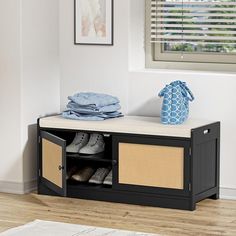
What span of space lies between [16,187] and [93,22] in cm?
130

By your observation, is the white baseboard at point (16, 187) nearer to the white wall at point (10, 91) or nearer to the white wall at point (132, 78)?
the white wall at point (10, 91)

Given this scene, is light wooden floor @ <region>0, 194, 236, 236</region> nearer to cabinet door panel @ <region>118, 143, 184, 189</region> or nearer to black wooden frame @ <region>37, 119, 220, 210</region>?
black wooden frame @ <region>37, 119, 220, 210</region>

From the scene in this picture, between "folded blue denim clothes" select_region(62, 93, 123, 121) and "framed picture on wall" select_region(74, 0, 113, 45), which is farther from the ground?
"framed picture on wall" select_region(74, 0, 113, 45)

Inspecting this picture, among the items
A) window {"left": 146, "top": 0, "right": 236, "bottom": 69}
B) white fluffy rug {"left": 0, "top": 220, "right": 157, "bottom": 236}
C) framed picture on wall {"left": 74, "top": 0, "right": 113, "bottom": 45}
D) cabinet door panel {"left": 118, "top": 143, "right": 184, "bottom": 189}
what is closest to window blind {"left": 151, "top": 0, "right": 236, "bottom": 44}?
window {"left": 146, "top": 0, "right": 236, "bottom": 69}

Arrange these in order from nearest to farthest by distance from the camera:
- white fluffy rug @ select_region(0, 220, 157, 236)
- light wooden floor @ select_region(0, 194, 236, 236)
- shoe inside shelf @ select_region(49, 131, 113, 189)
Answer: white fluffy rug @ select_region(0, 220, 157, 236), light wooden floor @ select_region(0, 194, 236, 236), shoe inside shelf @ select_region(49, 131, 113, 189)

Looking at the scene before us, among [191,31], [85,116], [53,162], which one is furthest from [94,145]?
[191,31]

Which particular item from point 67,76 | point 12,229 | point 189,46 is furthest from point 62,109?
point 12,229

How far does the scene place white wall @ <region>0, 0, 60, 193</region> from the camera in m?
5.29

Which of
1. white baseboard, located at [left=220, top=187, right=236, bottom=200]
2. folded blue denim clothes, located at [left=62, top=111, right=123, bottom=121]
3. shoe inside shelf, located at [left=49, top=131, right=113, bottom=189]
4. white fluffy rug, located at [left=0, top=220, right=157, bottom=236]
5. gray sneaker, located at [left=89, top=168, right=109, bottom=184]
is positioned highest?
folded blue denim clothes, located at [left=62, top=111, right=123, bottom=121]

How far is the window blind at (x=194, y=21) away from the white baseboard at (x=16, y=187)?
1394 mm

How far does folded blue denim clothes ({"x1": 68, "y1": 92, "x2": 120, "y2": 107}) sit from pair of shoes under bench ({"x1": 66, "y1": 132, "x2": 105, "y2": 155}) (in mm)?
235

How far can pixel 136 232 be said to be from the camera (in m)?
4.47

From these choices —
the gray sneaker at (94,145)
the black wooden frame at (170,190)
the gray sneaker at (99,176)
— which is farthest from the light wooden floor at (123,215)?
the gray sneaker at (94,145)

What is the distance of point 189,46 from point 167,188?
122cm
